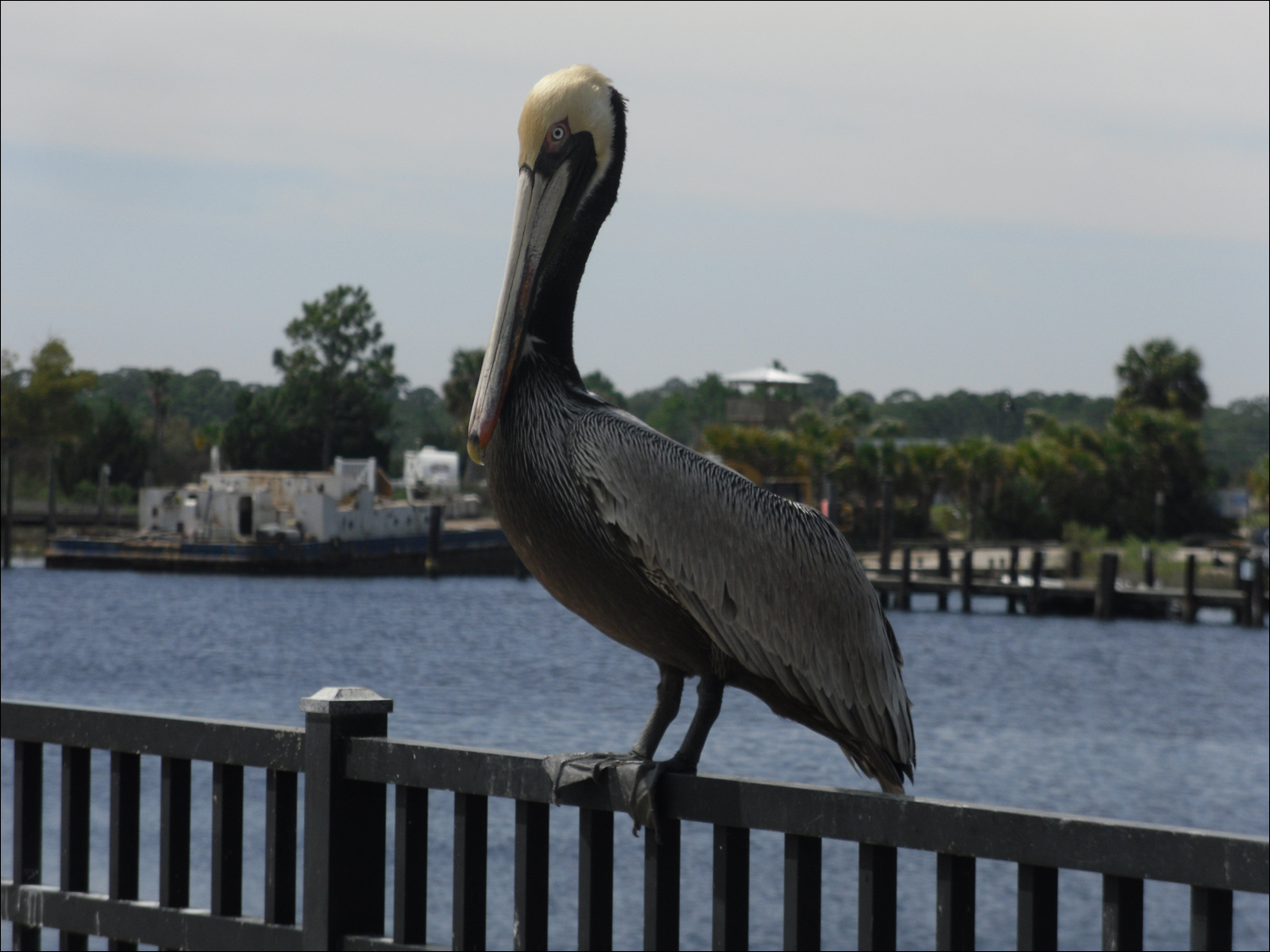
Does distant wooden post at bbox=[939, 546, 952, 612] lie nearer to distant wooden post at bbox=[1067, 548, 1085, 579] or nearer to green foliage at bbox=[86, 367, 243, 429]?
distant wooden post at bbox=[1067, 548, 1085, 579]

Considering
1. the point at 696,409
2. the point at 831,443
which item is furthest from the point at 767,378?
the point at 696,409

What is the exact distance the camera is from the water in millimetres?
16125

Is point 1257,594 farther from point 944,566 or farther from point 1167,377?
point 1167,377

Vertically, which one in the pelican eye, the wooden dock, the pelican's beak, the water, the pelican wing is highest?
the pelican eye

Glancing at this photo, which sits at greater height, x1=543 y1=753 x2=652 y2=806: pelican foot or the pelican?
the pelican

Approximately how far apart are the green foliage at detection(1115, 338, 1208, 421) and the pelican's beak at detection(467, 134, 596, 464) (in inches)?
2683

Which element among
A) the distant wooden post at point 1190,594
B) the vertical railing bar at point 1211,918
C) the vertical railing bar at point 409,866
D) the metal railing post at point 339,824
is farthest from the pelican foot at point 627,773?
the distant wooden post at point 1190,594

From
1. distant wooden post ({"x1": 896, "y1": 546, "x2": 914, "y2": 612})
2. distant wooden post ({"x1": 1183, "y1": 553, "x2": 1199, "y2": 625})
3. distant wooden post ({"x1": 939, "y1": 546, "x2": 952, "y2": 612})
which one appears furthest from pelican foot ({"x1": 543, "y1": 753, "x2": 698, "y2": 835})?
distant wooden post ({"x1": 939, "y1": 546, "x2": 952, "y2": 612})

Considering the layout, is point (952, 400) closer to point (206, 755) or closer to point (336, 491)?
point (336, 491)

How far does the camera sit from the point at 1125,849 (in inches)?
85.5

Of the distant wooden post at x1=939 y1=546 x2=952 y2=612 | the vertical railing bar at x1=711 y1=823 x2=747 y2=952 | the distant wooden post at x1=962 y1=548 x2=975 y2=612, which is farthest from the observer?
the distant wooden post at x1=939 y1=546 x2=952 y2=612

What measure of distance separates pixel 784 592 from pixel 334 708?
93 centimetres

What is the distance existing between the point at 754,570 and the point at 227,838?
125 centimetres

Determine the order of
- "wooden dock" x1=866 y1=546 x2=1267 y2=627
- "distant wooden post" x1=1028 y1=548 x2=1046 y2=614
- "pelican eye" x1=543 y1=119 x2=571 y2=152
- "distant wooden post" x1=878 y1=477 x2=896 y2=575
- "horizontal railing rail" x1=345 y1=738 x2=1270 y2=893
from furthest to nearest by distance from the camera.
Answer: "distant wooden post" x1=1028 y1=548 x2=1046 y2=614 → "distant wooden post" x1=878 y1=477 x2=896 y2=575 → "wooden dock" x1=866 y1=546 x2=1267 y2=627 → "pelican eye" x1=543 y1=119 x2=571 y2=152 → "horizontal railing rail" x1=345 y1=738 x2=1270 y2=893
